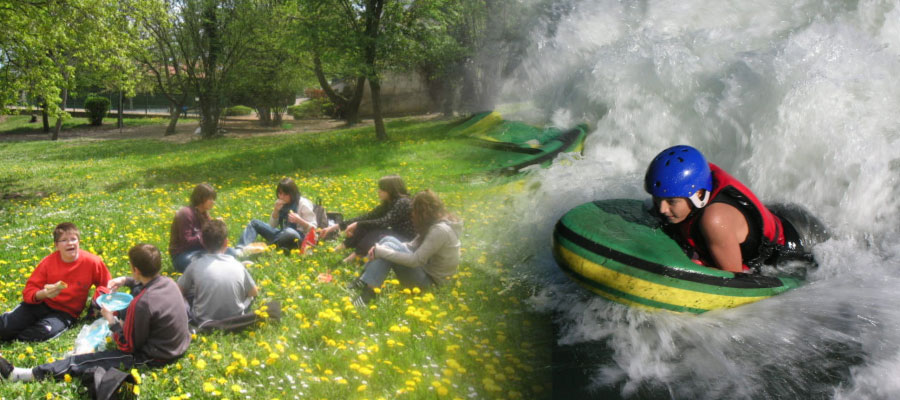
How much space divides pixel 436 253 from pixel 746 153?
9.96 ft

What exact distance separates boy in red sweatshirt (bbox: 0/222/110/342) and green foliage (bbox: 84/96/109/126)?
2790 centimetres

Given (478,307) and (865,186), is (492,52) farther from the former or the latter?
(865,186)

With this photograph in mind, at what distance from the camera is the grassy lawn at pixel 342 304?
338 centimetres

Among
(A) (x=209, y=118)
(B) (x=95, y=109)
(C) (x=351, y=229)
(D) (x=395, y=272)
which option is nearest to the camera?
(D) (x=395, y=272)

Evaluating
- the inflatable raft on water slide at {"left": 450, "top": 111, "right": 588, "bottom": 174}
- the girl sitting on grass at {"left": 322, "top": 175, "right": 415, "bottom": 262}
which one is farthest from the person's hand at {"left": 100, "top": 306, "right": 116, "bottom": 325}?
Result: the inflatable raft on water slide at {"left": 450, "top": 111, "right": 588, "bottom": 174}

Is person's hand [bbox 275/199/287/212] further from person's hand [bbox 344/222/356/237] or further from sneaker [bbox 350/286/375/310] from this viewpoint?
sneaker [bbox 350/286/375/310]

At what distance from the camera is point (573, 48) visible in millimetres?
5406

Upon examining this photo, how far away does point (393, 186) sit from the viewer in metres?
4.89

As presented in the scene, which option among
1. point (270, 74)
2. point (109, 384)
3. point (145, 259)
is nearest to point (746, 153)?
point (145, 259)

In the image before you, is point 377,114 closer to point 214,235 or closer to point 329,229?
point 329,229

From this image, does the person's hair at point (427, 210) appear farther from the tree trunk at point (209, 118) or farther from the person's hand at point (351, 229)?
the tree trunk at point (209, 118)

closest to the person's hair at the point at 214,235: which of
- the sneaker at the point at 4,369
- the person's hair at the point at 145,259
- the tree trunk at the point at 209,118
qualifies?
the person's hair at the point at 145,259

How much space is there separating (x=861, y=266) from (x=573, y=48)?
2948 mm

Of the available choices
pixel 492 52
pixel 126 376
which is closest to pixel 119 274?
pixel 126 376
